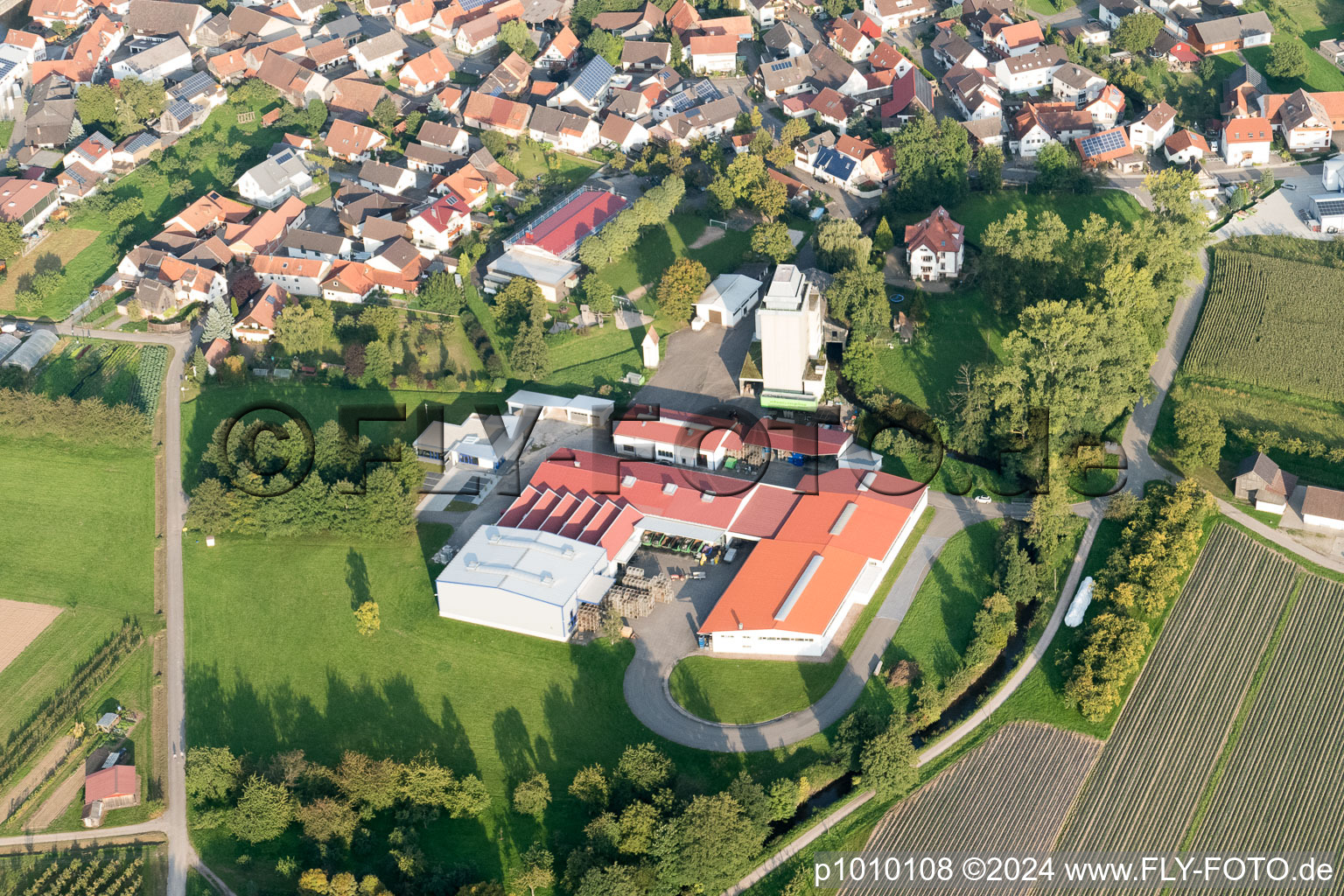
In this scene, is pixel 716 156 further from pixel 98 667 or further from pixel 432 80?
pixel 98 667

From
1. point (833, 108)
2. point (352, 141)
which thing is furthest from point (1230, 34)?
point (352, 141)

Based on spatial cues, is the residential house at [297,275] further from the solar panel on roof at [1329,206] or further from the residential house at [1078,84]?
the solar panel on roof at [1329,206]

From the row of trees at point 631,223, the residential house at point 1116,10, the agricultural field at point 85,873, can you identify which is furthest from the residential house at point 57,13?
the residential house at point 1116,10

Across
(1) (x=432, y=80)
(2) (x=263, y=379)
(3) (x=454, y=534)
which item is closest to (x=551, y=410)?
(3) (x=454, y=534)

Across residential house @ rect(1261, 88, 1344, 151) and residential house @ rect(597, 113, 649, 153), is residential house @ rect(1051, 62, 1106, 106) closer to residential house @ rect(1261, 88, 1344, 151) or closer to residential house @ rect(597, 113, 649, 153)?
residential house @ rect(1261, 88, 1344, 151)

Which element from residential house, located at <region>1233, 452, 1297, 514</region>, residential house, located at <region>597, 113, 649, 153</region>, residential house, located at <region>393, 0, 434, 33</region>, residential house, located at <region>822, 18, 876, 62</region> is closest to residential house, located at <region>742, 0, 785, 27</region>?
residential house, located at <region>822, 18, 876, 62</region>

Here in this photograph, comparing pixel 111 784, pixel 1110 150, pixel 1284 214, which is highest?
pixel 111 784

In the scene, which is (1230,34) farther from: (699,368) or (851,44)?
A: (699,368)
